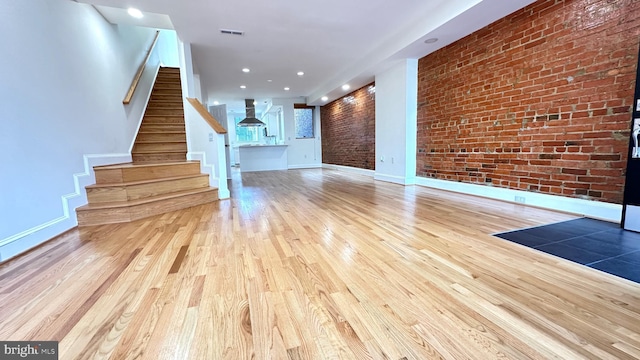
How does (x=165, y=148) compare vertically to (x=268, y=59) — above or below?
below

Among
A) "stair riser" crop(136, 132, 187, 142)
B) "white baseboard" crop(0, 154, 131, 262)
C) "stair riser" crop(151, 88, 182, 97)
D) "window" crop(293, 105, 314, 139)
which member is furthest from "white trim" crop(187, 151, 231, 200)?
"window" crop(293, 105, 314, 139)

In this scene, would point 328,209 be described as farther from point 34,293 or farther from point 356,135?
point 356,135

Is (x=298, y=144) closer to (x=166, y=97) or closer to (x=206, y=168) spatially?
(x=166, y=97)

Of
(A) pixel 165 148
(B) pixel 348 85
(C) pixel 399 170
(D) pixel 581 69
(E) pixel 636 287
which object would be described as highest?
(B) pixel 348 85

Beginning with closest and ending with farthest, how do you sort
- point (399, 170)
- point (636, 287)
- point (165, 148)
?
1. point (636, 287)
2. point (165, 148)
3. point (399, 170)

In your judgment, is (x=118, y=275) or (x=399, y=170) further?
(x=399, y=170)

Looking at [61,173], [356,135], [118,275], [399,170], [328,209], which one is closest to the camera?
[118,275]

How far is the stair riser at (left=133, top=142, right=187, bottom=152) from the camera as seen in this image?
Answer: 4.24 meters

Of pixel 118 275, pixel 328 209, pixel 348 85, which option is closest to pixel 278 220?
pixel 328 209

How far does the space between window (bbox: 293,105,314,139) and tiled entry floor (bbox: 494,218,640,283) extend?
7869mm

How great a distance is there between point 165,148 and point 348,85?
4.35m

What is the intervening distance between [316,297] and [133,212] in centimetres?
256

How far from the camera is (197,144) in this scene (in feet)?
13.2

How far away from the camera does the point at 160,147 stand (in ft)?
14.4
